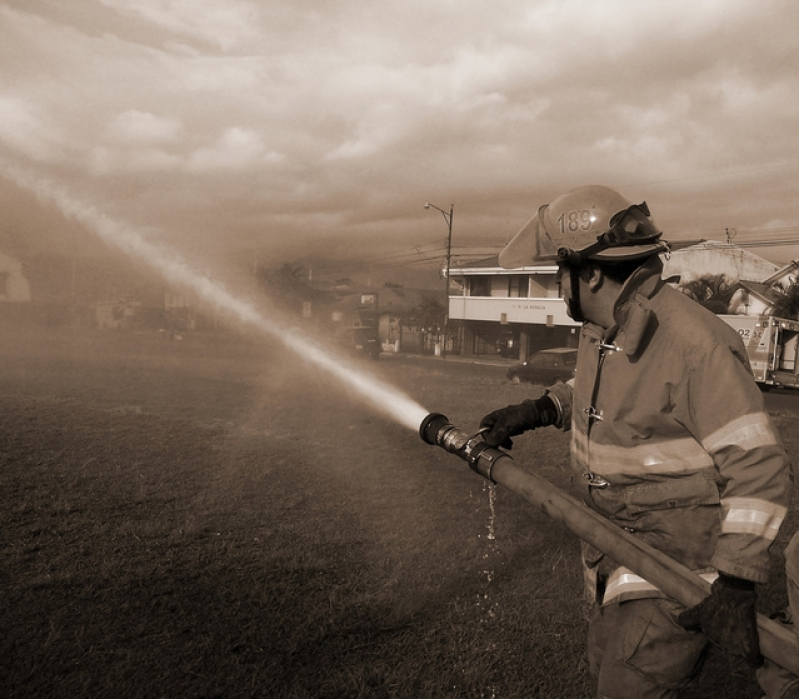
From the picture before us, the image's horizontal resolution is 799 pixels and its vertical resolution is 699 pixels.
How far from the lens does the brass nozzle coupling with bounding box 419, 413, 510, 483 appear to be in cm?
285

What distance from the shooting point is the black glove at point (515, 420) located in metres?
2.96

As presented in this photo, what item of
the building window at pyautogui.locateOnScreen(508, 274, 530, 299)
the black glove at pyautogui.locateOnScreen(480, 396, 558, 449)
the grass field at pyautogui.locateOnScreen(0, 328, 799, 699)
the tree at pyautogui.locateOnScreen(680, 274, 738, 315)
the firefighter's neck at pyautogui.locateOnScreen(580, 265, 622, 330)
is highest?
the building window at pyautogui.locateOnScreen(508, 274, 530, 299)

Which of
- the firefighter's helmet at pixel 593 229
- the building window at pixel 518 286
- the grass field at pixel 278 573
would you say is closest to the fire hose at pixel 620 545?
the firefighter's helmet at pixel 593 229

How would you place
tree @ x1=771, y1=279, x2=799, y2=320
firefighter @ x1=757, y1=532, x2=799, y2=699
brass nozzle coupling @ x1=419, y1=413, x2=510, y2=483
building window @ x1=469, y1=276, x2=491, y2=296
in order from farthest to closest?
building window @ x1=469, y1=276, x2=491, y2=296 < tree @ x1=771, y1=279, x2=799, y2=320 < brass nozzle coupling @ x1=419, y1=413, x2=510, y2=483 < firefighter @ x1=757, y1=532, x2=799, y2=699

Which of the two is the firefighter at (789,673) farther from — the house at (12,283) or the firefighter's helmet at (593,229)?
the house at (12,283)

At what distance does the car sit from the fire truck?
268 inches

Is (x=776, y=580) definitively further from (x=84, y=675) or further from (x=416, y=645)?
(x=84, y=675)

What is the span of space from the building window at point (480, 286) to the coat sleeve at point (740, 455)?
4325 cm

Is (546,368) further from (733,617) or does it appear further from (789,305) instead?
(733,617)

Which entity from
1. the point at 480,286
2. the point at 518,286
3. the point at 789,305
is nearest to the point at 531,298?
the point at 518,286

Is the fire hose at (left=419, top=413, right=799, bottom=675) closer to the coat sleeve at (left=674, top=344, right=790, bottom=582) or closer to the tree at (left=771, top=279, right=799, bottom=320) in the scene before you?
the coat sleeve at (left=674, top=344, right=790, bottom=582)

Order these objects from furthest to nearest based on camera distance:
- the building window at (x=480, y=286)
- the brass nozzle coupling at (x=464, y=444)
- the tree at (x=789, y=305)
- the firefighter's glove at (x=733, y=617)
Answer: the building window at (x=480, y=286) < the tree at (x=789, y=305) < the brass nozzle coupling at (x=464, y=444) < the firefighter's glove at (x=733, y=617)

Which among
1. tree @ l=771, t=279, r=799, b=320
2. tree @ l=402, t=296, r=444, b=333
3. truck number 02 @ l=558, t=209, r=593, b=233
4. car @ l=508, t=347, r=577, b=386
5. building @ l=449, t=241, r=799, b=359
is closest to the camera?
truck number 02 @ l=558, t=209, r=593, b=233

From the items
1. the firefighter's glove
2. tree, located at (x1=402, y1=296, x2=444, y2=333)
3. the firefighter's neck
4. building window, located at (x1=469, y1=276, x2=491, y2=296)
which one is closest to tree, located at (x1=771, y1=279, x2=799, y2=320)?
building window, located at (x1=469, y1=276, x2=491, y2=296)
